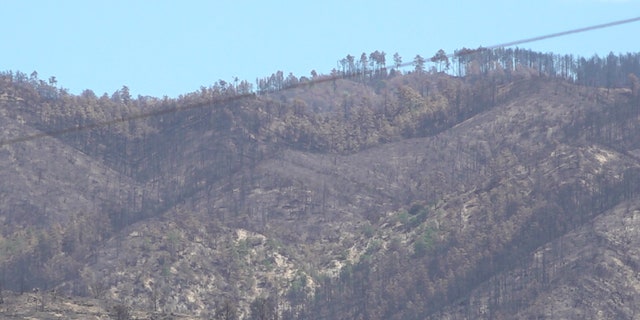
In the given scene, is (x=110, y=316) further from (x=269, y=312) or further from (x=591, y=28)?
(x=591, y=28)

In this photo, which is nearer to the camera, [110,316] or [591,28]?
[591,28]

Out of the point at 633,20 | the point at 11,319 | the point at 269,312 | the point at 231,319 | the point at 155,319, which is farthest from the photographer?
the point at 269,312

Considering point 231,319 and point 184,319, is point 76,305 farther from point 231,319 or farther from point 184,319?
point 231,319

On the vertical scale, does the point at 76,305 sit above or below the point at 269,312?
above

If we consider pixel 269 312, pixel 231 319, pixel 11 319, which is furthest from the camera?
pixel 269 312

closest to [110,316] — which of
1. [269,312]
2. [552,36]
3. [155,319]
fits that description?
[155,319]

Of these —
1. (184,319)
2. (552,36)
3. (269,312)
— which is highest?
(552,36)

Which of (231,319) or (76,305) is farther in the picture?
(231,319)

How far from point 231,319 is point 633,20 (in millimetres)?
120265

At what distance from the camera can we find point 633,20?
5834 cm

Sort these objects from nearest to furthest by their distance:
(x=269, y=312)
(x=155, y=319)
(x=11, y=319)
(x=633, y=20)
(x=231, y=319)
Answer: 1. (x=633, y=20)
2. (x=11, y=319)
3. (x=155, y=319)
4. (x=231, y=319)
5. (x=269, y=312)

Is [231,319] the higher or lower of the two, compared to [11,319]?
lower

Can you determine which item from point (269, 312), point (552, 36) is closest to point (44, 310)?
point (269, 312)

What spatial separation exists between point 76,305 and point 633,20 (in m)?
94.0
